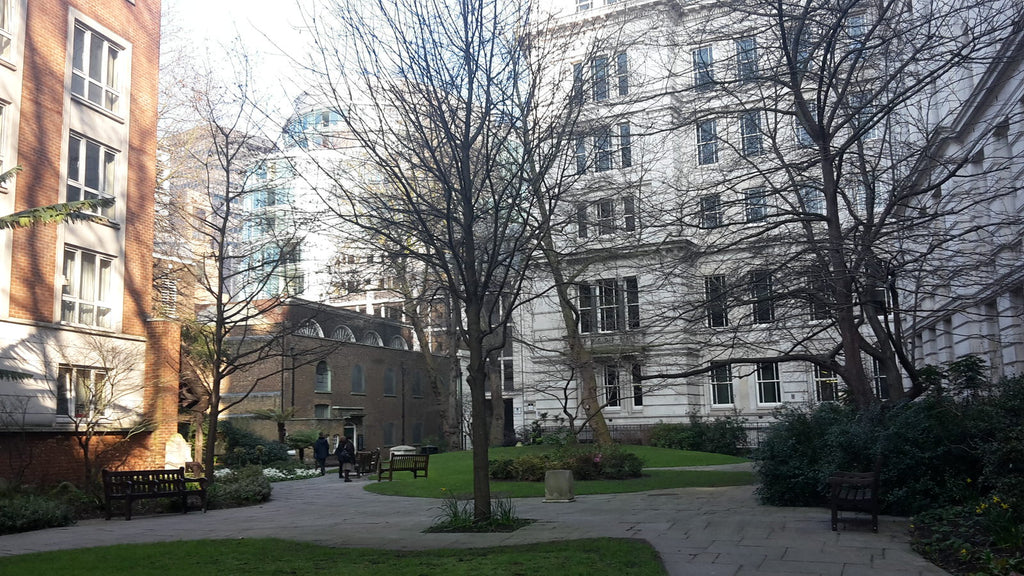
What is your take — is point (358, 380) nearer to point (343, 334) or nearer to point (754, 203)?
point (343, 334)

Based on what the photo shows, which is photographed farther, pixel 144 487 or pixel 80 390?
pixel 80 390

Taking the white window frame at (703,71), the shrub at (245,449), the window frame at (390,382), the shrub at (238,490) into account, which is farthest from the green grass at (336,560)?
the window frame at (390,382)

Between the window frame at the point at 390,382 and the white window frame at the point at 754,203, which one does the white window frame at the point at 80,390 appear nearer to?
the white window frame at the point at 754,203

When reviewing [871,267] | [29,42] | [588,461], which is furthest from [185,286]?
[871,267]

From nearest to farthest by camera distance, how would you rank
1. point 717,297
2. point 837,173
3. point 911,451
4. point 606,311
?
point 837,173
point 911,451
point 717,297
point 606,311

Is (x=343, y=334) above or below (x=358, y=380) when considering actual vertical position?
above

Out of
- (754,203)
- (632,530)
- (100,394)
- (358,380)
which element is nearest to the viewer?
(632,530)

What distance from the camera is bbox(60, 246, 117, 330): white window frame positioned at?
23172 mm

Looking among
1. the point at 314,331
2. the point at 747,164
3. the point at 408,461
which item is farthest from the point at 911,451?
the point at 314,331

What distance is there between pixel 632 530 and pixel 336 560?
4.49m

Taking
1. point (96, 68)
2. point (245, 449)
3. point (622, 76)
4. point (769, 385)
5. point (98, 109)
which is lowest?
point (245, 449)

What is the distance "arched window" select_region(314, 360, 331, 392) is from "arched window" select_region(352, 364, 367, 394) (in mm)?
2412

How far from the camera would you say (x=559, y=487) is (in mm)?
17375

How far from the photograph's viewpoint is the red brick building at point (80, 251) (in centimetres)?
2127
